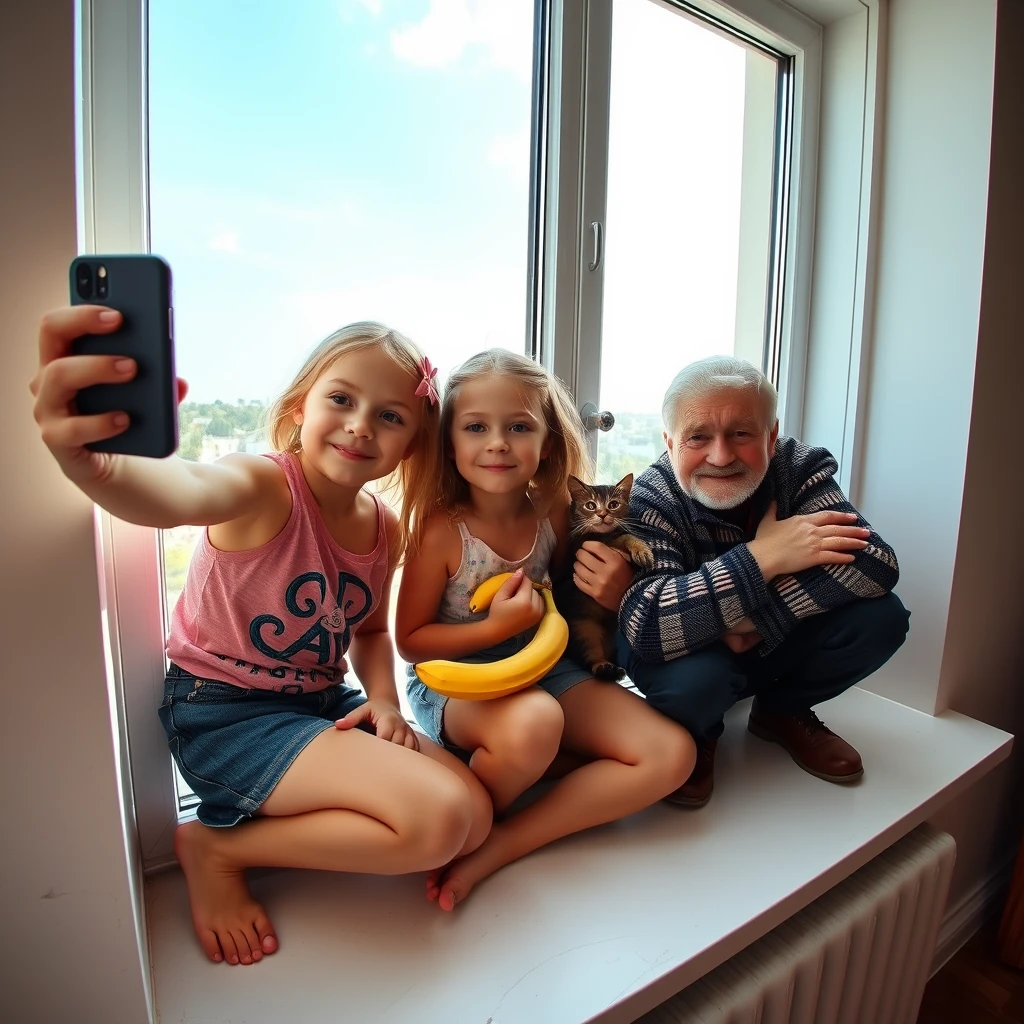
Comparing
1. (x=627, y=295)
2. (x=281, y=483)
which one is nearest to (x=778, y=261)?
(x=627, y=295)

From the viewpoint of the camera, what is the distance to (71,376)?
41cm

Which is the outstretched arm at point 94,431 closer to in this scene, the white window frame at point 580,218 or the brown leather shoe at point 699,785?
the white window frame at point 580,218

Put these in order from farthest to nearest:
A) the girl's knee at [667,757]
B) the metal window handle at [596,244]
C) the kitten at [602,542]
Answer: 1. the metal window handle at [596,244]
2. the kitten at [602,542]
3. the girl's knee at [667,757]

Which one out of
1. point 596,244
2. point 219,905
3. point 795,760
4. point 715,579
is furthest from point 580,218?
point 219,905

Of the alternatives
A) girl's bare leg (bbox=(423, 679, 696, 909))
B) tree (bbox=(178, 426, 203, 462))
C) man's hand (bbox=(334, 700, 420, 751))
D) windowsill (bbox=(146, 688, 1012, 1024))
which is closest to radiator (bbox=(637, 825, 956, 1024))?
windowsill (bbox=(146, 688, 1012, 1024))

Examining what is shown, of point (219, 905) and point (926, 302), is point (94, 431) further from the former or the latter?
point (926, 302)

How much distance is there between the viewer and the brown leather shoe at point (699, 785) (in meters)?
0.94

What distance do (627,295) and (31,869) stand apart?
3.73 ft

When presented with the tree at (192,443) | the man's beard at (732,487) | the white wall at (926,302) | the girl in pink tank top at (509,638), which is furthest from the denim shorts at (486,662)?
the white wall at (926,302)

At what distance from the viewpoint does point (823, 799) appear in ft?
3.19

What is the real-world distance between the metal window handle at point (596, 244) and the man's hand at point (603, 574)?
1.60ft

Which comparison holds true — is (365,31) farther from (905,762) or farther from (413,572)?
(905,762)

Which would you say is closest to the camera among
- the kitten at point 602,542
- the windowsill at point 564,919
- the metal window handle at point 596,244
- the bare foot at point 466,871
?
the windowsill at point 564,919

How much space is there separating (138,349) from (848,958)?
1136 mm
